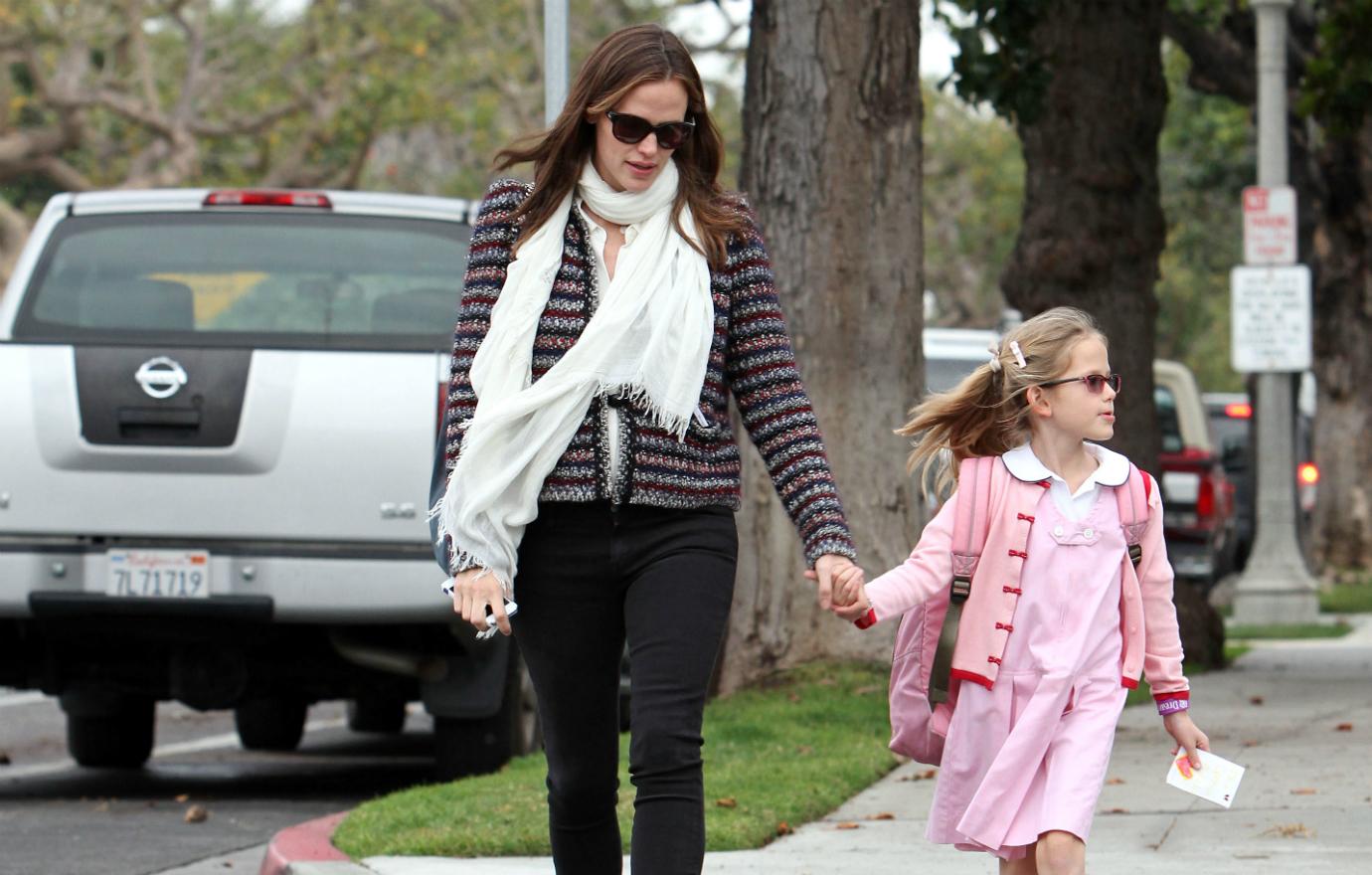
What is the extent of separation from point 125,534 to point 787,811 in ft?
7.73

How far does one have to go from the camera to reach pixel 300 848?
250 inches

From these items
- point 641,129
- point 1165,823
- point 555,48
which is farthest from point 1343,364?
point 641,129

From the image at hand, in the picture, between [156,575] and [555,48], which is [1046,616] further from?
[156,575]

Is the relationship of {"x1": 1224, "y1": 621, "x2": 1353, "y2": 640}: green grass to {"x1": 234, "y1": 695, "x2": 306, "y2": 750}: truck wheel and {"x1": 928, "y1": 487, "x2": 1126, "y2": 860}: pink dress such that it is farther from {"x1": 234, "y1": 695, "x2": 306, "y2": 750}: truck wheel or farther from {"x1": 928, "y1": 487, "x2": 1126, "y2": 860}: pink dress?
{"x1": 928, "y1": 487, "x2": 1126, "y2": 860}: pink dress

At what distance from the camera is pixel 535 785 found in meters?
7.36

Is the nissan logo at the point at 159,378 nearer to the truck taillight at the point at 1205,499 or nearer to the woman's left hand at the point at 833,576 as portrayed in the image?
the woman's left hand at the point at 833,576

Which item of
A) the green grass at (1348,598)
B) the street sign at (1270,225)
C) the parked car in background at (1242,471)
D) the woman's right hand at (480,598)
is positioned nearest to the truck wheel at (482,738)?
the woman's right hand at (480,598)

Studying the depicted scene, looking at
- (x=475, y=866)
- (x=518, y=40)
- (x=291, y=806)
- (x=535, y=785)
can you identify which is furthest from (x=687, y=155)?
(x=518, y=40)

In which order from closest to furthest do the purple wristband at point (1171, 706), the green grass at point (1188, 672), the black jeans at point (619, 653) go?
the black jeans at point (619, 653), the purple wristband at point (1171, 706), the green grass at point (1188, 672)

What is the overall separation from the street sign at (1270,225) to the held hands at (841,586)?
12989 millimetres

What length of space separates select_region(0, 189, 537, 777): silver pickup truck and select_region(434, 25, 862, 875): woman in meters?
3.28

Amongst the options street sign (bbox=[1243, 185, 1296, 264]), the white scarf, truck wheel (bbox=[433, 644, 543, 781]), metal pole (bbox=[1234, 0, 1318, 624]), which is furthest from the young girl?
metal pole (bbox=[1234, 0, 1318, 624])

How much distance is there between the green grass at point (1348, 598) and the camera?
19047mm

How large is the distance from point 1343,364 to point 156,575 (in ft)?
63.1
